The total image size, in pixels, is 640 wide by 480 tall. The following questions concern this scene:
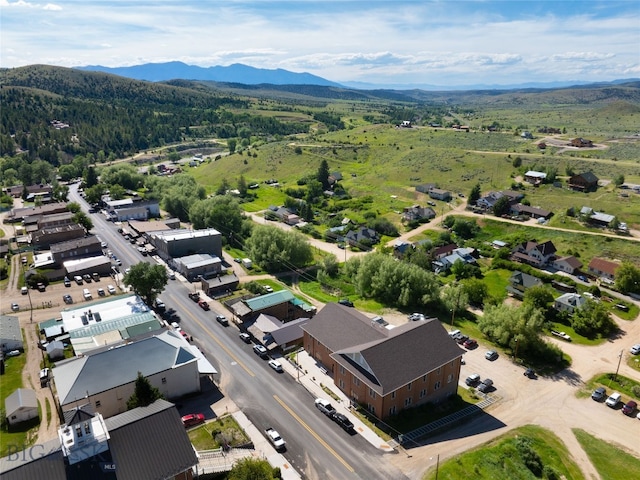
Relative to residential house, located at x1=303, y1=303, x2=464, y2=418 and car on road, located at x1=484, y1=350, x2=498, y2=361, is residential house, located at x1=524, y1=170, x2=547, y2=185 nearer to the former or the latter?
car on road, located at x1=484, y1=350, x2=498, y2=361

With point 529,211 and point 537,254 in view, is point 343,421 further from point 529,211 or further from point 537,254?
point 529,211

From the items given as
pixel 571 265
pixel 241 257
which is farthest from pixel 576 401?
pixel 241 257

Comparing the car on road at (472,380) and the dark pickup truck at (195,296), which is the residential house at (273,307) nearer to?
the dark pickup truck at (195,296)

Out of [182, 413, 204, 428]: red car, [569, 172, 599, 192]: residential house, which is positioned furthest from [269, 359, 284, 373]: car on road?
[569, 172, 599, 192]: residential house

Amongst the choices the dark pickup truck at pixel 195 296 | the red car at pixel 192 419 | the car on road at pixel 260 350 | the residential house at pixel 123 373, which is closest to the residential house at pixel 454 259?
the car on road at pixel 260 350

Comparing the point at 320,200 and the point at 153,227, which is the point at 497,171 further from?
the point at 153,227

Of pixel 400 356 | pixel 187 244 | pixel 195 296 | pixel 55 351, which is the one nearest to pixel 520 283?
pixel 400 356
